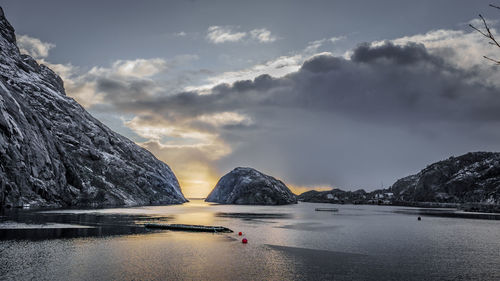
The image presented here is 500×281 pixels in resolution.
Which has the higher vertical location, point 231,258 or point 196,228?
point 231,258

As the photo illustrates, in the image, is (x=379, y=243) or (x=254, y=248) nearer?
(x=254, y=248)

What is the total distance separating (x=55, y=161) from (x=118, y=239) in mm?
151946

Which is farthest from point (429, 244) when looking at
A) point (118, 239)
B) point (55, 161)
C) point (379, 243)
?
point (55, 161)

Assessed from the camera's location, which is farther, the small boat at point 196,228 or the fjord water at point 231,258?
the small boat at point 196,228

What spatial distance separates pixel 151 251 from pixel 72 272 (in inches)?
600

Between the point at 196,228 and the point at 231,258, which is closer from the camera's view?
the point at 231,258

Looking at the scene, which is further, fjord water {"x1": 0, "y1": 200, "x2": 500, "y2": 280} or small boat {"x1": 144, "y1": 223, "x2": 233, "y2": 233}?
small boat {"x1": 144, "y1": 223, "x2": 233, "y2": 233}

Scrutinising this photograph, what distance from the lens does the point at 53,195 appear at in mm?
170500

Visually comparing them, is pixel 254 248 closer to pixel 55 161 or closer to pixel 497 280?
pixel 497 280

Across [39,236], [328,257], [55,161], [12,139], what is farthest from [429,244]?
[55,161]

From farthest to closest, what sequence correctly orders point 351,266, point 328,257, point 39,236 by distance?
point 39,236, point 328,257, point 351,266

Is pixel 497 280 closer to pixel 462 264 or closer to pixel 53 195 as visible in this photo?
pixel 462 264

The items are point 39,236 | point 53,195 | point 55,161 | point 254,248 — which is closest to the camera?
point 254,248

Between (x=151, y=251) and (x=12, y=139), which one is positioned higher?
(x=12, y=139)
